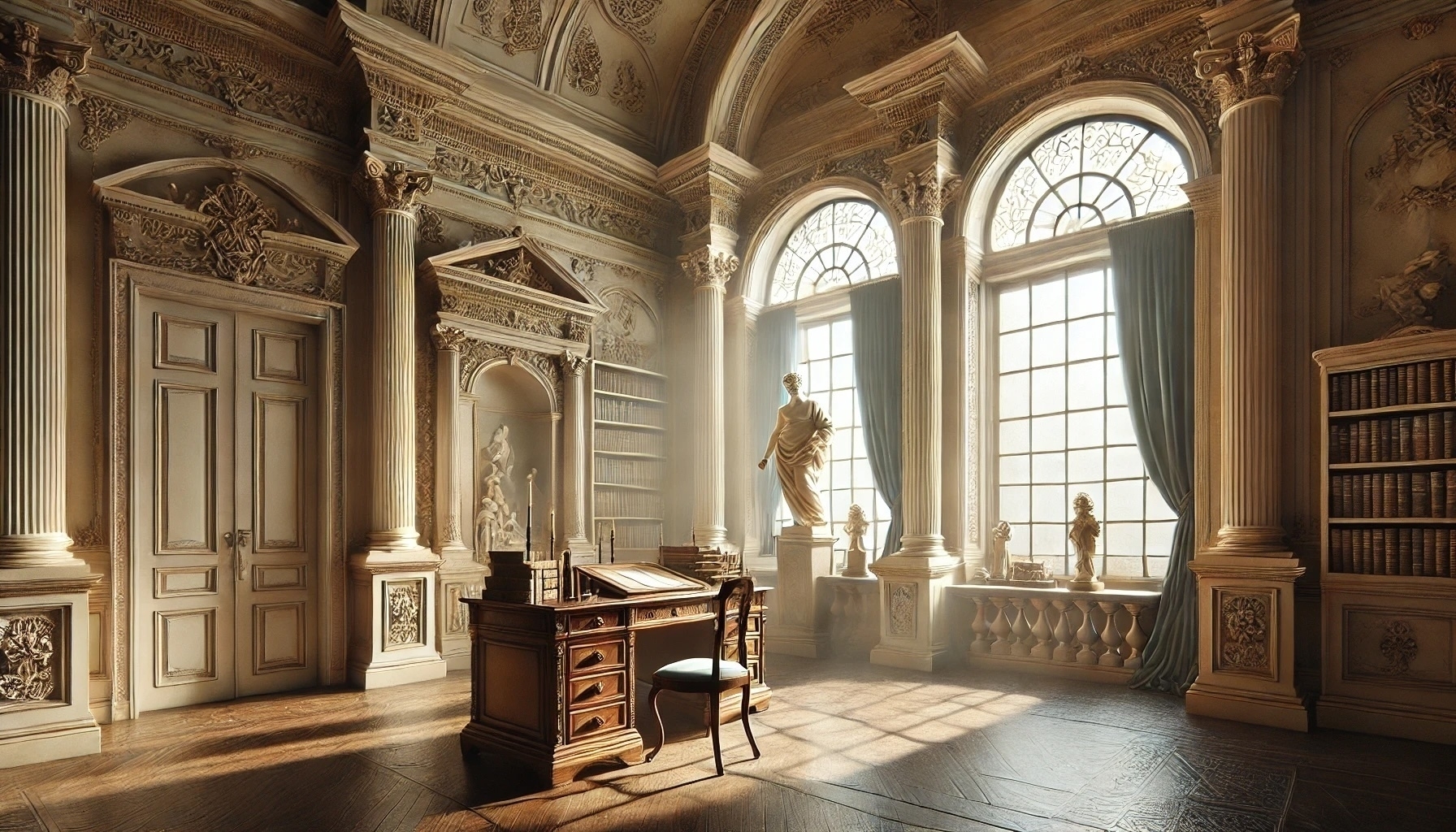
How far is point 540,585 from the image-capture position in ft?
13.8

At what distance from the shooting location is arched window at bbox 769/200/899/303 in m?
8.48

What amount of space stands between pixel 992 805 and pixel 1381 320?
406cm

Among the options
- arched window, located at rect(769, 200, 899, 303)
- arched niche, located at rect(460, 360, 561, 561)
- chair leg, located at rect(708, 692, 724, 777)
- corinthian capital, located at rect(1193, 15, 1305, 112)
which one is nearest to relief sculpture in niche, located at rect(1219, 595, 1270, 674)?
corinthian capital, located at rect(1193, 15, 1305, 112)

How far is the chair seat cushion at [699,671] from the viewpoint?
13.4 ft

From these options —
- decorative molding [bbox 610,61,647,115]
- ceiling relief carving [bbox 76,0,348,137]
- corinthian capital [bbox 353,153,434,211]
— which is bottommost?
corinthian capital [bbox 353,153,434,211]

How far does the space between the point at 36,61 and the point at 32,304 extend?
1.44 m

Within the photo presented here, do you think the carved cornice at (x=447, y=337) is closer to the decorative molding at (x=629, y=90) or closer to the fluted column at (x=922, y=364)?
the decorative molding at (x=629, y=90)

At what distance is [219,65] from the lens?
6.07 m

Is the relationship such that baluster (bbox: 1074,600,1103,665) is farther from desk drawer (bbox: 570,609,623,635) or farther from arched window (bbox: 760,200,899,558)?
desk drawer (bbox: 570,609,623,635)

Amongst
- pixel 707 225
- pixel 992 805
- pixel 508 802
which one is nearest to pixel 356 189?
pixel 707 225

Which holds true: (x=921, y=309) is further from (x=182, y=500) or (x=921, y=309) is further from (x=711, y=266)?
(x=182, y=500)

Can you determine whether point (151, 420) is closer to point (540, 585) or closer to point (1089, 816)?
point (540, 585)

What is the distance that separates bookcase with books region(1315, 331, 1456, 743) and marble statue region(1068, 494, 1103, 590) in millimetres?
1582

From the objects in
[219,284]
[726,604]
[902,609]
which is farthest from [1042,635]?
[219,284]
